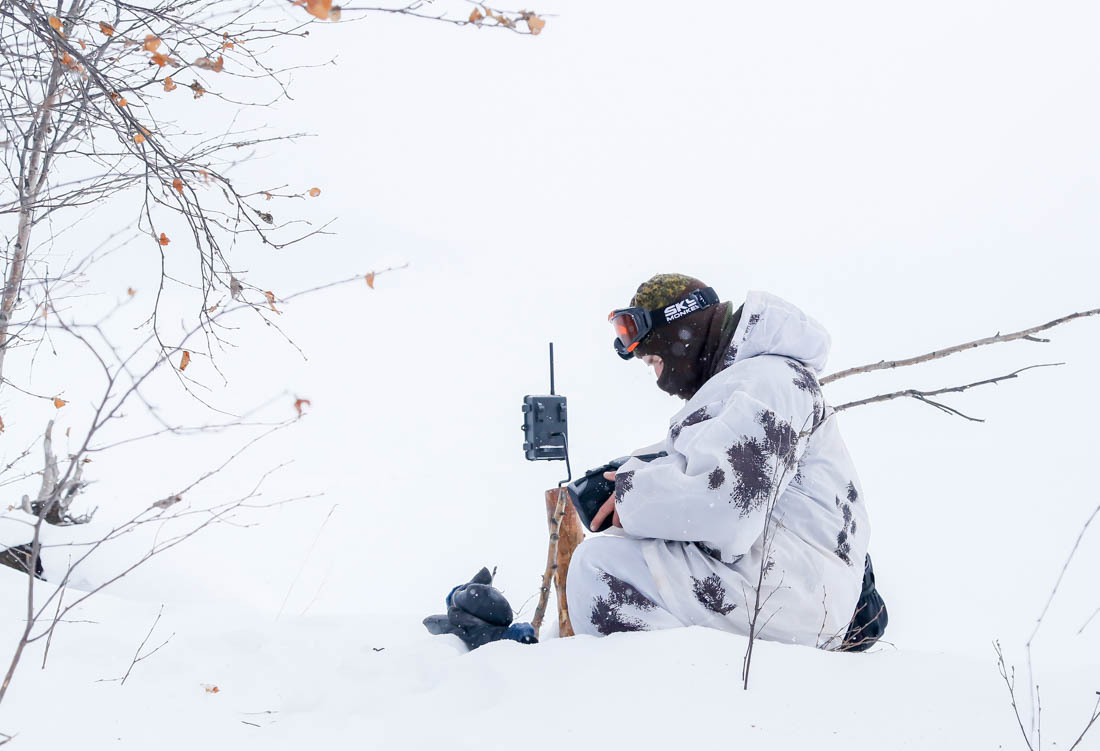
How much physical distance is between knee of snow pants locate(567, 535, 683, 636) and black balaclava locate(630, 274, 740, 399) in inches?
27.4

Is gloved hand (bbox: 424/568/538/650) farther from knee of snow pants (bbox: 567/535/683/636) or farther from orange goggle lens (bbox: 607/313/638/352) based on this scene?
orange goggle lens (bbox: 607/313/638/352)

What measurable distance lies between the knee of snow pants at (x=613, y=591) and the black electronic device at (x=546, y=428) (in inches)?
24.8

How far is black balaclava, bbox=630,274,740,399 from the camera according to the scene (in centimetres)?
269

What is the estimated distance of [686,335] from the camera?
2701mm

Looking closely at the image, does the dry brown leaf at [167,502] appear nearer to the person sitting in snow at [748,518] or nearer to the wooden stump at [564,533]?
the person sitting in snow at [748,518]

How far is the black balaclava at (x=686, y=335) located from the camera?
2686mm

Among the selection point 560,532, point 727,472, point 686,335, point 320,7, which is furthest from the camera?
point 560,532

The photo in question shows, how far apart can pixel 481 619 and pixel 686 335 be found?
1.26 metres

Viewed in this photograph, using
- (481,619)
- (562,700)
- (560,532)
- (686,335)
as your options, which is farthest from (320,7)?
(560,532)

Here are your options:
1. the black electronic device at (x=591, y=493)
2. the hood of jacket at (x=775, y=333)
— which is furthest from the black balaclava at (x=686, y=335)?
the black electronic device at (x=591, y=493)

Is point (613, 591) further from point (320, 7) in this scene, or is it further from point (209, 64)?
point (209, 64)

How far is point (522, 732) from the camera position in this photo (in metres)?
1.71

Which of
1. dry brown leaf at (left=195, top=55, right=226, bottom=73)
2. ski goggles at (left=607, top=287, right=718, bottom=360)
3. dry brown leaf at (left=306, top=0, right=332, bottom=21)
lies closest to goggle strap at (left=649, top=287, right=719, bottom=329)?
ski goggles at (left=607, top=287, right=718, bottom=360)

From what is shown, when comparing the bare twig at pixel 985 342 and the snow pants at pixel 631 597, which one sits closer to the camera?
the snow pants at pixel 631 597
